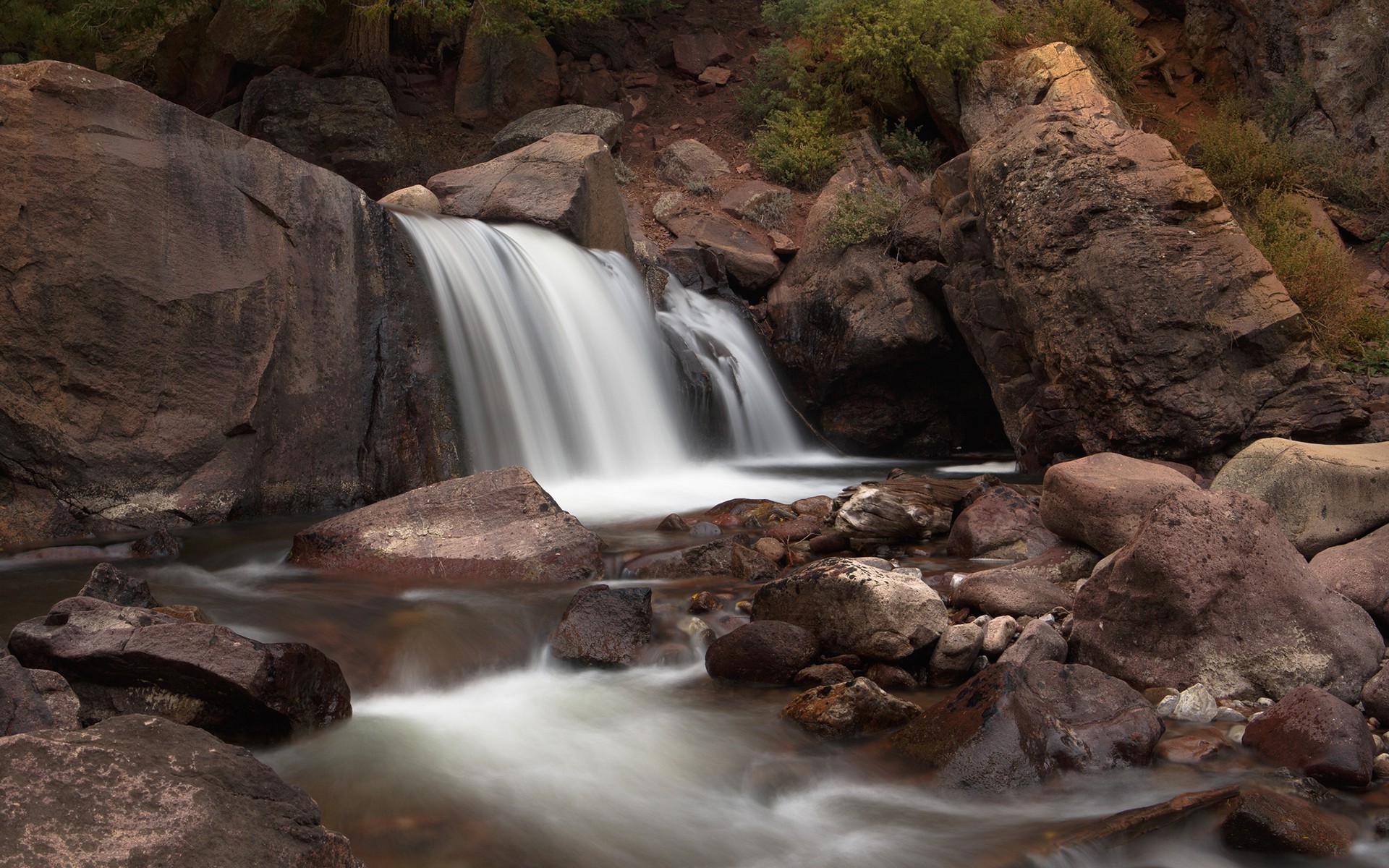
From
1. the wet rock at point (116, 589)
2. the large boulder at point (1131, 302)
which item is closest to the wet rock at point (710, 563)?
the wet rock at point (116, 589)

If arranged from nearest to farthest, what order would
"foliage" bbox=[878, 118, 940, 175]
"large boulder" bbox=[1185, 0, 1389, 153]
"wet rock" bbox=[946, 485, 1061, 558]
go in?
"wet rock" bbox=[946, 485, 1061, 558]
"large boulder" bbox=[1185, 0, 1389, 153]
"foliage" bbox=[878, 118, 940, 175]

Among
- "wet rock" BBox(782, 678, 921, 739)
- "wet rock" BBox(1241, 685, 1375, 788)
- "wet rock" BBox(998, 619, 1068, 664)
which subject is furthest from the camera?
"wet rock" BBox(998, 619, 1068, 664)

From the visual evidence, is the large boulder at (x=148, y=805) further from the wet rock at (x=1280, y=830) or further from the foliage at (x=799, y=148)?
the foliage at (x=799, y=148)

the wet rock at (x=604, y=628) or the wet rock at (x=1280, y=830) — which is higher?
the wet rock at (x=604, y=628)

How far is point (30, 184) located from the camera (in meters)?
6.39

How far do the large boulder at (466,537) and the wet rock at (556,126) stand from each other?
973 cm

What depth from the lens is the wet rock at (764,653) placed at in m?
4.41

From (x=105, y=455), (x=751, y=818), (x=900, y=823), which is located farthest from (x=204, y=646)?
(x=105, y=455)

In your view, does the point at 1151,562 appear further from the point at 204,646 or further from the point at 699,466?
the point at 699,466

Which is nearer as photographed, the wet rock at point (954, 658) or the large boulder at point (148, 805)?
the large boulder at point (148, 805)

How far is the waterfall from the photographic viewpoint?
28.6 ft

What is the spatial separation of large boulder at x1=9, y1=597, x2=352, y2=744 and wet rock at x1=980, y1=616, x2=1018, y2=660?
3.01 m

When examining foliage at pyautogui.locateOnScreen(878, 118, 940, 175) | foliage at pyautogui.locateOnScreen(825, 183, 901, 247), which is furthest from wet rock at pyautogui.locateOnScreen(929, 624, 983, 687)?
foliage at pyautogui.locateOnScreen(878, 118, 940, 175)

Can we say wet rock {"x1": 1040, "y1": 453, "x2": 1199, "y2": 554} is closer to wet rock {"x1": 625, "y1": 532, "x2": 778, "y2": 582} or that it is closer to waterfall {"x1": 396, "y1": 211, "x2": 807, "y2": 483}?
wet rock {"x1": 625, "y1": 532, "x2": 778, "y2": 582}
